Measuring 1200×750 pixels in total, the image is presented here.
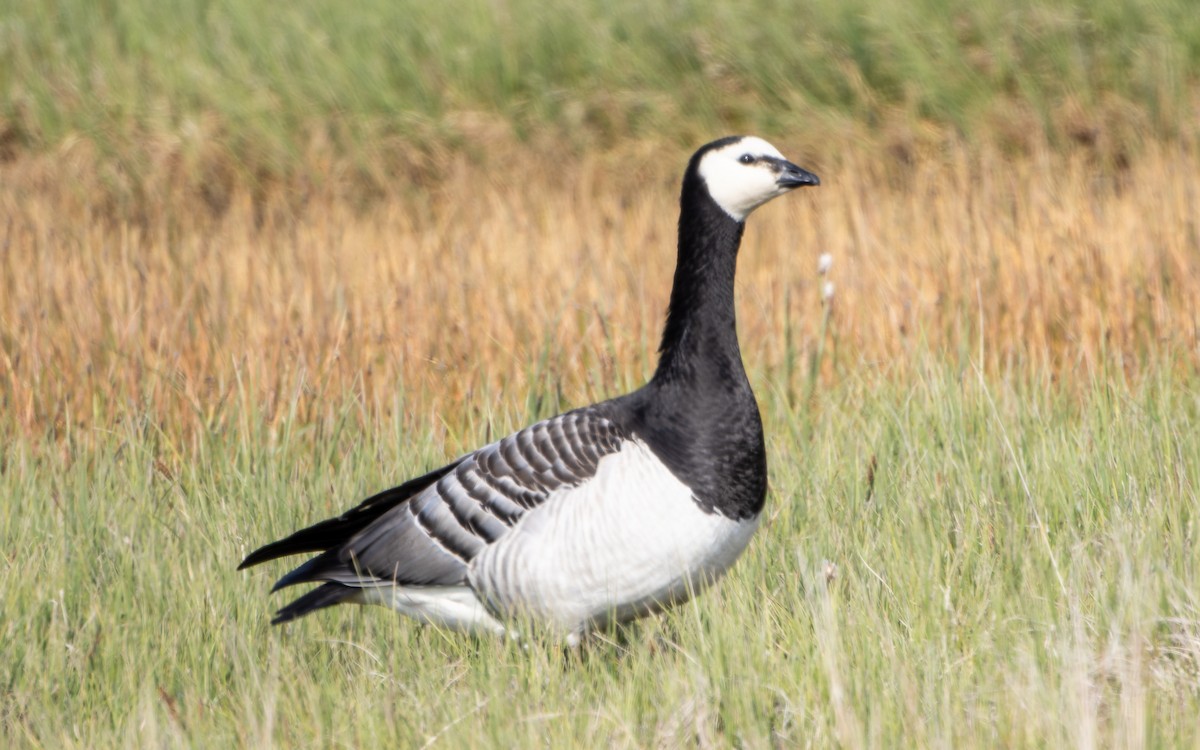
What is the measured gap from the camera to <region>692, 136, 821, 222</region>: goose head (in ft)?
15.2

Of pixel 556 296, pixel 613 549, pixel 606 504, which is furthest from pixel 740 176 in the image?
pixel 556 296

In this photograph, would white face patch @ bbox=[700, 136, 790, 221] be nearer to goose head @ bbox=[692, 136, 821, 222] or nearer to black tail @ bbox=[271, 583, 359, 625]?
goose head @ bbox=[692, 136, 821, 222]

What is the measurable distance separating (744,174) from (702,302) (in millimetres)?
446

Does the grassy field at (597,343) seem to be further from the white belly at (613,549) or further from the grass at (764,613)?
the white belly at (613,549)

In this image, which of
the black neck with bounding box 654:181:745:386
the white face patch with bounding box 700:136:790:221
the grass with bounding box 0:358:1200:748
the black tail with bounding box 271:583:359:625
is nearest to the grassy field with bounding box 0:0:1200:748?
the grass with bounding box 0:358:1200:748

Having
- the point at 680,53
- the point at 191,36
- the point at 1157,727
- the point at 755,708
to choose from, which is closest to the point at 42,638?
the point at 755,708

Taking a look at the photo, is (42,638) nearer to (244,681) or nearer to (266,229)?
(244,681)

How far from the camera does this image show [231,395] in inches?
260

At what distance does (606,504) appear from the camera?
159 inches

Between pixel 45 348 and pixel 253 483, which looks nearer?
A: pixel 253 483

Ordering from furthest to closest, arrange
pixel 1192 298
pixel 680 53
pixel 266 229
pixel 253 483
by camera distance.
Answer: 1. pixel 680 53
2. pixel 266 229
3. pixel 1192 298
4. pixel 253 483

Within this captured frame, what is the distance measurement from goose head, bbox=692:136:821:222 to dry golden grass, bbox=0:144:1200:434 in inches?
59.6

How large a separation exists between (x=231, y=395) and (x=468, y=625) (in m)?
2.67

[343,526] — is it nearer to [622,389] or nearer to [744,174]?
[744,174]
